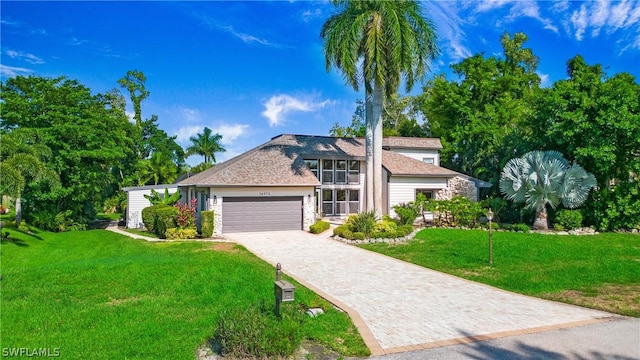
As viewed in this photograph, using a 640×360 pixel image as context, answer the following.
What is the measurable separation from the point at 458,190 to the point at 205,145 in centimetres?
3543

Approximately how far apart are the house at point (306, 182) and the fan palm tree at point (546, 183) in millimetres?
4283

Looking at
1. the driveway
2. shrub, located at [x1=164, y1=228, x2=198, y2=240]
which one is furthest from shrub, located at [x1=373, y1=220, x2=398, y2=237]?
shrub, located at [x1=164, y1=228, x2=198, y2=240]

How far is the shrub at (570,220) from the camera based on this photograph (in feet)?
66.3

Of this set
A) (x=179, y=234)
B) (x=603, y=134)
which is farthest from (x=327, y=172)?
(x=603, y=134)

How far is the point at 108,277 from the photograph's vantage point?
1029 centimetres

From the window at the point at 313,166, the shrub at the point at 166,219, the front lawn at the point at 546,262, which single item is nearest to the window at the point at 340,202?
the window at the point at 313,166

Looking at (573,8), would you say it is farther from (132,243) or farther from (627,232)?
(132,243)

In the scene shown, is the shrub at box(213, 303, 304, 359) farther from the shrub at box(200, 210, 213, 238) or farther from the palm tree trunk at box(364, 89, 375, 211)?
the palm tree trunk at box(364, 89, 375, 211)

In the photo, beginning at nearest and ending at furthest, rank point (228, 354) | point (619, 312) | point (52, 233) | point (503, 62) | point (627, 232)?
point (228, 354), point (619, 312), point (627, 232), point (52, 233), point (503, 62)

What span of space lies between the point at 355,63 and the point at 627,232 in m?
15.8

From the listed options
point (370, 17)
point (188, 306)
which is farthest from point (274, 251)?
point (370, 17)

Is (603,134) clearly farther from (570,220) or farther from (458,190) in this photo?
(458,190)

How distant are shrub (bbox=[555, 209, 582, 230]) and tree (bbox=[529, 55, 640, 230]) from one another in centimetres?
106

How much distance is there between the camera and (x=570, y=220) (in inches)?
797
